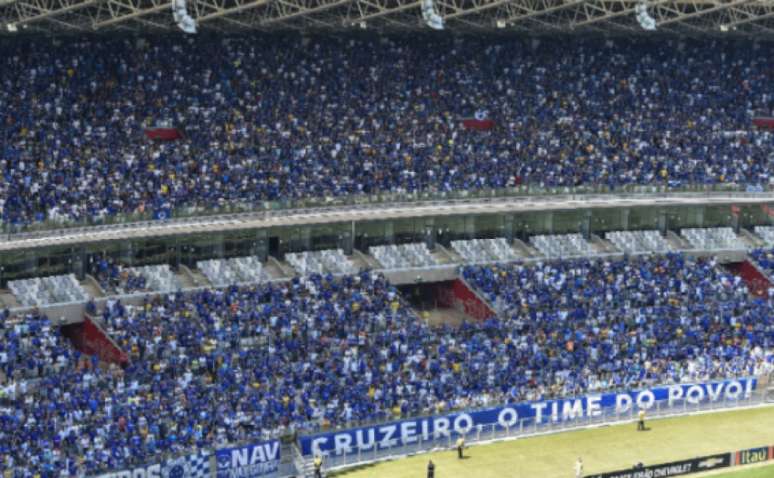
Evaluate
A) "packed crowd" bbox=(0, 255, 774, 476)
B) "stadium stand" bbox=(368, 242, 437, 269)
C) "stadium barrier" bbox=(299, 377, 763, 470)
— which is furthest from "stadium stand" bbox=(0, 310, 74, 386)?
"stadium stand" bbox=(368, 242, 437, 269)

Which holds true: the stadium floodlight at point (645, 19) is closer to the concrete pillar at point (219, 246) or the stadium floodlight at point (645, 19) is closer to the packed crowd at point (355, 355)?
the packed crowd at point (355, 355)

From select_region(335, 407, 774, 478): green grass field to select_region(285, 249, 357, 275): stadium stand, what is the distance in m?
13.6

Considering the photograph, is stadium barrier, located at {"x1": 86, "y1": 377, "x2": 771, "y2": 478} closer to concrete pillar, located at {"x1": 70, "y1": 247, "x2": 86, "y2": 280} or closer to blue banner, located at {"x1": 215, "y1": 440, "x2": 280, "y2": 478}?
blue banner, located at {"x1": 215, "y1": 440, "x2": 280, "y2": 478}

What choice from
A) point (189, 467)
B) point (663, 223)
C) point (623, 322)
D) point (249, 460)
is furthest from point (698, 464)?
point (663, 223)

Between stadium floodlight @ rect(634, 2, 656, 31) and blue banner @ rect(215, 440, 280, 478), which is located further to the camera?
stadium floodlight @ rect(634, 2, 656, 31)

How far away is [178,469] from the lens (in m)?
48.2

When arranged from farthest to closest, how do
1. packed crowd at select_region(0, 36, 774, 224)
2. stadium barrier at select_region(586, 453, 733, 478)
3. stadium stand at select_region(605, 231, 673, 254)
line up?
stadium stand at select_region(605, 231, 673, 254)
packed crowd at select_region(0, 36, 774, 224)
stadium barrier at select_region(586, 453, 733, 478)

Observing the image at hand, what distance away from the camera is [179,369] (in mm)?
54906

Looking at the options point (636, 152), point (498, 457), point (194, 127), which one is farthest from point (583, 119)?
point (498, 457)

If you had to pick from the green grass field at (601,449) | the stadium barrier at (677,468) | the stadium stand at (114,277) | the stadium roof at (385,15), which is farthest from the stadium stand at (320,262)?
the stadium barrier at (677,468)

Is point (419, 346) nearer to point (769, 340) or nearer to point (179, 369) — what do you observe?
point (179, 369)

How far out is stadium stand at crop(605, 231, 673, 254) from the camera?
2891 inches

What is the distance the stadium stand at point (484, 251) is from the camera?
2744 inches

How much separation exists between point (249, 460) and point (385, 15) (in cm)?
2857
